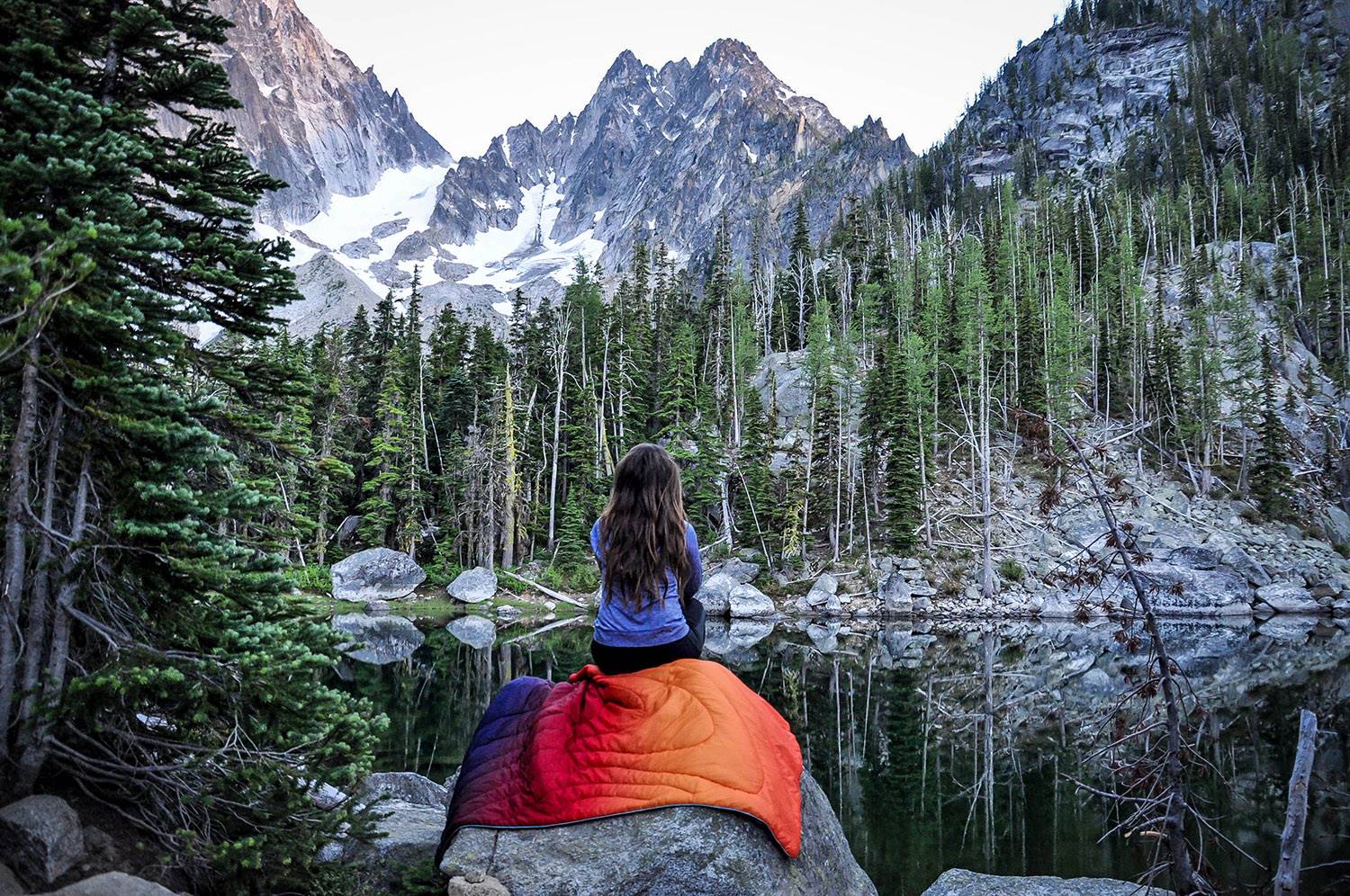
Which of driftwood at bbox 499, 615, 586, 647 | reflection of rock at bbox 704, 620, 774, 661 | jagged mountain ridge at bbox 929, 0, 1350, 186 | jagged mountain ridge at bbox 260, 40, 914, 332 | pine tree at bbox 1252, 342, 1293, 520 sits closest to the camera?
reflection of rock at bbox 704, 620, 774, 661

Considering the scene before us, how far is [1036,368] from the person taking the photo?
43.7 m

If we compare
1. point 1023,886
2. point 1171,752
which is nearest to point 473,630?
point 1023,886

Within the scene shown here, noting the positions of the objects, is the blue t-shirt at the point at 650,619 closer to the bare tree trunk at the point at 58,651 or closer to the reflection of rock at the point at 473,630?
the bare tree trunk at the point at 58,651

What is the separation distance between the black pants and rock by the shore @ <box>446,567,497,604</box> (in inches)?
1203

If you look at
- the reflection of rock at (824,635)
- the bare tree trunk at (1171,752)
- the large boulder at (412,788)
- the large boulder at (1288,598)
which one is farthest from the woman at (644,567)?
the large boulder at (1288,598)

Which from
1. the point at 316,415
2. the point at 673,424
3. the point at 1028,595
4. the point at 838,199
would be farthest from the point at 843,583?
the point at 838,199

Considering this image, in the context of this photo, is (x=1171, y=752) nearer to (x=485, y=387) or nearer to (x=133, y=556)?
(x=133, y=556)

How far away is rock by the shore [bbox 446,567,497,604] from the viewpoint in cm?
3288

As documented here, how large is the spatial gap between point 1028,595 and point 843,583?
330 inches

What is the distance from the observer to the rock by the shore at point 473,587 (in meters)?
32.9

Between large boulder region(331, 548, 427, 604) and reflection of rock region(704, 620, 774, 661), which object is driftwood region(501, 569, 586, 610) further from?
reflection of rock region(704, 620, 774, 661)

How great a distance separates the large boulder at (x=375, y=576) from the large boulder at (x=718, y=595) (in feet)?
46.4

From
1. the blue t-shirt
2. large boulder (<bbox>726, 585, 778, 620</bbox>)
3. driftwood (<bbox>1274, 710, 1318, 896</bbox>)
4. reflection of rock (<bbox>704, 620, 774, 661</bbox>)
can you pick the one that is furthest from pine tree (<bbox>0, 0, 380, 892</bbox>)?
large boulder (<bbox>726, 585, 778, 620</bbox>)

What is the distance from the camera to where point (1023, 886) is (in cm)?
620
